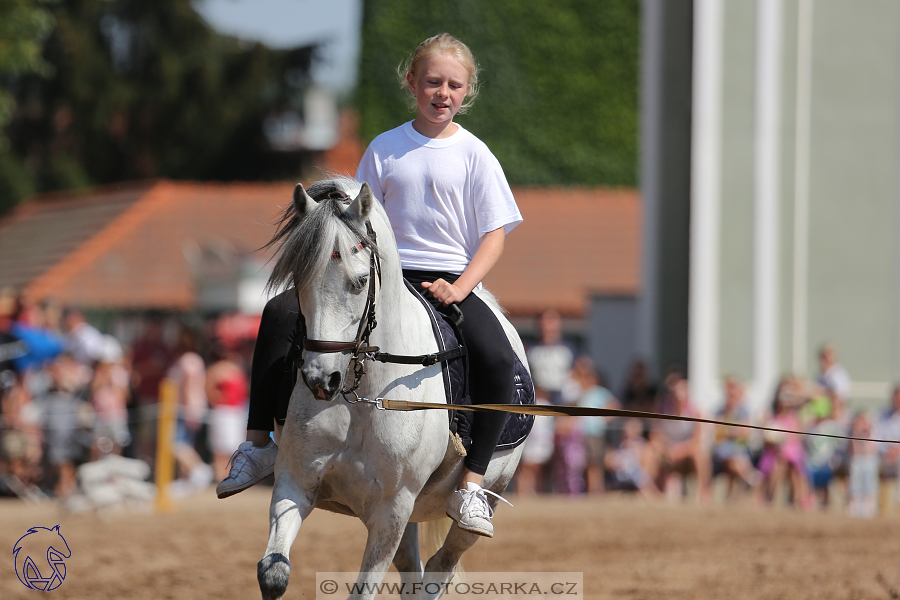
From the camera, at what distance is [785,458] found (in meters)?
12.3

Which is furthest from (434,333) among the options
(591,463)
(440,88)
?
(591,463)

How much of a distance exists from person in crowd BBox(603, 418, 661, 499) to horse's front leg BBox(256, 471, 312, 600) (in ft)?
29.7

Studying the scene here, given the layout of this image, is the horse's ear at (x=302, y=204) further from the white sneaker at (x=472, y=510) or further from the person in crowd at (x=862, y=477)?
the person in crowd at (x=862, y=477)

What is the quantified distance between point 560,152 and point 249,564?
23.4 m

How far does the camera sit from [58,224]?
28.3 metres

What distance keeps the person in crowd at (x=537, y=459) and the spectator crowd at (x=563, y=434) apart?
17 mm

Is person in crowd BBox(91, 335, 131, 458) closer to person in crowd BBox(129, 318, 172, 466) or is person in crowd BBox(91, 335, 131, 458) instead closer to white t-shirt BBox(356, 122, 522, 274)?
person in crowd BBox(129, 318, 172, 466)

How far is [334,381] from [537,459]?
9.78m

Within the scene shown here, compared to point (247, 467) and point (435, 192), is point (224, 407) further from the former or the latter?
point (435, 192)

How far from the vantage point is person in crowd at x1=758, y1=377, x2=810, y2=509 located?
12.4 m

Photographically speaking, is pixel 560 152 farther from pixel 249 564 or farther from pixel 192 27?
pixel 249 564

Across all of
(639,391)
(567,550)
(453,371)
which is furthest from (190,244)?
(453,371)

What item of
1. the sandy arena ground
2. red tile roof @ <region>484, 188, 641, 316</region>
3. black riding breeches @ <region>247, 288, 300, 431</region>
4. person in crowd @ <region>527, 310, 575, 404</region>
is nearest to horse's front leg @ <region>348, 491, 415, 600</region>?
black riding breeches @ <region>247, 288, 300, 431</region>

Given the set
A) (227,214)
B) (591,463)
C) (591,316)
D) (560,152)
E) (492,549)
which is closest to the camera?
(492,549)
